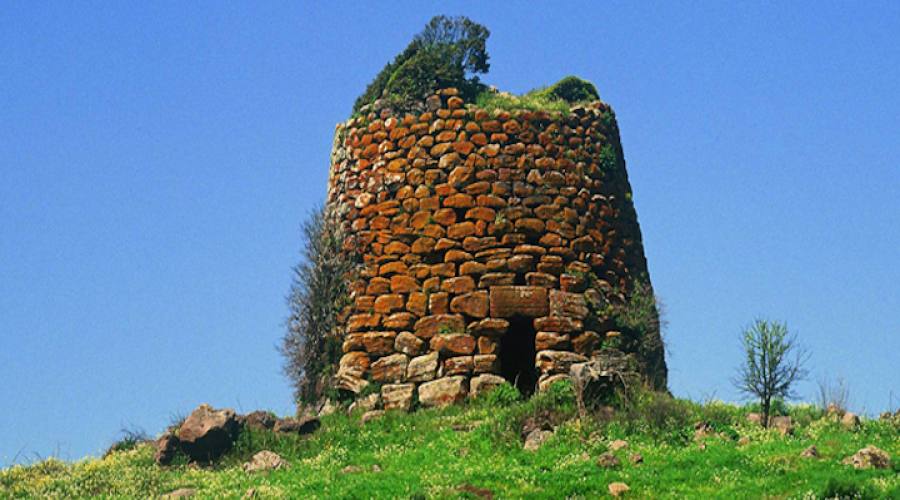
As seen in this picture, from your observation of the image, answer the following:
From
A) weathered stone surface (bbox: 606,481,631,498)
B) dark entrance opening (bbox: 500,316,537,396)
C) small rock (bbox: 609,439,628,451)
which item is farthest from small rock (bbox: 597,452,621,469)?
dark entrance opening (bbox: 500,316,537,396)

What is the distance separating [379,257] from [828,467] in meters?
8.90

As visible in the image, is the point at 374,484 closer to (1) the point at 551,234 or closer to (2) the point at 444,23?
(1) the point at 551,234

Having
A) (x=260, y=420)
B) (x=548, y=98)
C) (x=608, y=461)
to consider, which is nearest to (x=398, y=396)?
(x=260, y=420)

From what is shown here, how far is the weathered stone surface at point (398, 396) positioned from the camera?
16.5 metres

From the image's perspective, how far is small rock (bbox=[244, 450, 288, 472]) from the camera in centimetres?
1388

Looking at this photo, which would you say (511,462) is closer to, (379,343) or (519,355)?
(379,343)

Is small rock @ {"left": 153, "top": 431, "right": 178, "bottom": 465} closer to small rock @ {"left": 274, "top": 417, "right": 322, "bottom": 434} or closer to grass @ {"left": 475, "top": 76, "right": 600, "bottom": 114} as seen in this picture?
small rock @ {"left": 274, "top": 417, "right": 322, "bottom": 434}

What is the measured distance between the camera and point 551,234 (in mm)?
17562

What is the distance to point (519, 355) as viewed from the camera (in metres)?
18.9

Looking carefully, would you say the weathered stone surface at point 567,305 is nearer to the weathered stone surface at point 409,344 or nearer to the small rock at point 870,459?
the weathered stone surface at point 409,344

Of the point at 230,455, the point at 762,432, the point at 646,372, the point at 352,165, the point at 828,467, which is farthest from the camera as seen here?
the point at 352,165

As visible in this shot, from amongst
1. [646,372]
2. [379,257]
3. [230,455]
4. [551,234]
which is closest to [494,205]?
[551,234]

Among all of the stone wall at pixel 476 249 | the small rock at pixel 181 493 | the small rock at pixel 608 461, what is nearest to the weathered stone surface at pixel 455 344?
the stone wall at pixel 476 249

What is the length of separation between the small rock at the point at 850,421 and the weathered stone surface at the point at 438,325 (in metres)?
5.90
